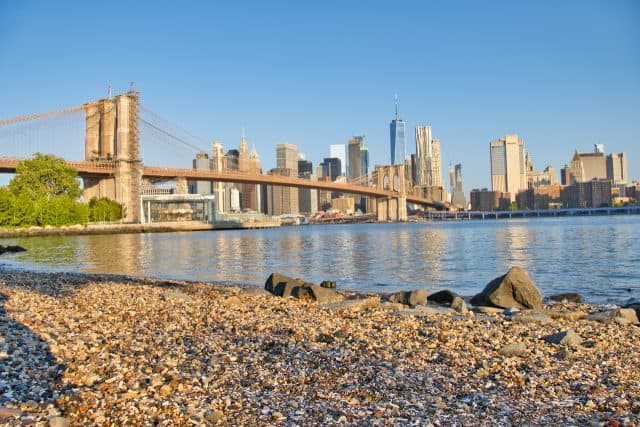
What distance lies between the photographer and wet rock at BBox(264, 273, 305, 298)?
A: 10.4 m

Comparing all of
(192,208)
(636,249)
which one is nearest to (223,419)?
(636,249)

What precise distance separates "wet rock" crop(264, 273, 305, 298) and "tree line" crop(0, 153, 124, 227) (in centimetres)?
4546

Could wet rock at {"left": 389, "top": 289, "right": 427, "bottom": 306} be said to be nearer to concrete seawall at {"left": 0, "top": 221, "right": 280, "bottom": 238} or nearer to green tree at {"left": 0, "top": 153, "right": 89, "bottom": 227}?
concrete seawall at {"left": 0, "top": 221, "right": 280, "bottom": 238}

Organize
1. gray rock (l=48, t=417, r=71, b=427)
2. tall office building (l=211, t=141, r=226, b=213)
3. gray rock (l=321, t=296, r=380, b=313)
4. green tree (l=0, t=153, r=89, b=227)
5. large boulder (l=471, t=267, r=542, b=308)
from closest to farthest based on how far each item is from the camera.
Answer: gray rock (l=48, t=417, r=71, b=427) < gray rock (l=321, t=296, r=380, b=313) < large boulder (l=471, t=267, r=542, b=308) < green tree (l=0, t=153, r=89, b=227) < tall office building (l=211, t=141, r=226, b=213)

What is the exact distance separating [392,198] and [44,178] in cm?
5551

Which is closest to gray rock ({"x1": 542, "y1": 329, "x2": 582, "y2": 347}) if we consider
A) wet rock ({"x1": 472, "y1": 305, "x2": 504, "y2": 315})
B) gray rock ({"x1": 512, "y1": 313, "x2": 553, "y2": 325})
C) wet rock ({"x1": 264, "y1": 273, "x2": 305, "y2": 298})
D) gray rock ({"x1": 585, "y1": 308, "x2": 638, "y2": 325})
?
gray rock ({"x1": 512, "y1": 313, "x2": 553, "y2": 325})

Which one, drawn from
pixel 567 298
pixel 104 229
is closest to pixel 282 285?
pixel 567 298

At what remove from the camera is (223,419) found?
11.6ft

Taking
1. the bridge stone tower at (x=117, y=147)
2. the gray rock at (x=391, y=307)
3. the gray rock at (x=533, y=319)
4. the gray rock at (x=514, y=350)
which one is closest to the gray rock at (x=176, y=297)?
the gray rock at (x=391, y=307)

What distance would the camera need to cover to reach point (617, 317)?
24.9 ft

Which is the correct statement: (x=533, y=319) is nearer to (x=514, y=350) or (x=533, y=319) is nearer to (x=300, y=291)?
(x=514, y=350)

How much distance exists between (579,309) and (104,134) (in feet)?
201

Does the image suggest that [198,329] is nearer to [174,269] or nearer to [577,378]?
[577,378]

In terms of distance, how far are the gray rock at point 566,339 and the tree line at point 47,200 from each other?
5178cm
